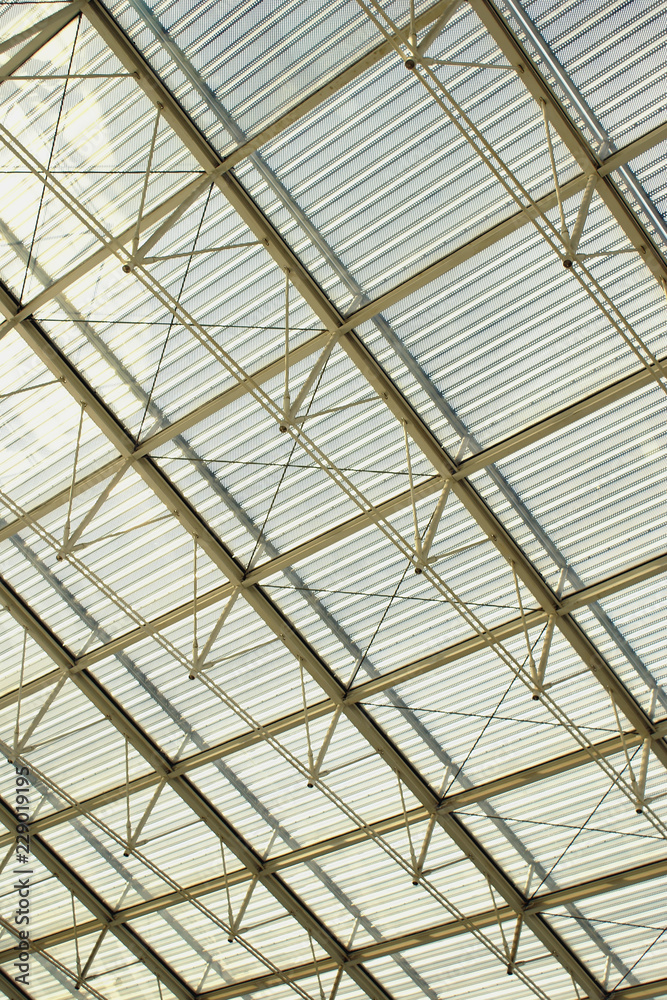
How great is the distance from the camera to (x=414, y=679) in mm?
23422

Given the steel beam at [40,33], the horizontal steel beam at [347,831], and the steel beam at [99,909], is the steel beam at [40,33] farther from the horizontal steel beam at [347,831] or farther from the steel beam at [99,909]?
the steel beam at [99,909]

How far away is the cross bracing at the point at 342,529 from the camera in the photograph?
55.4 feet

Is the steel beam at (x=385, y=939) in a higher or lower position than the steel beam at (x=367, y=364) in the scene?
lower

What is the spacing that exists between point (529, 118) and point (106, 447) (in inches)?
472

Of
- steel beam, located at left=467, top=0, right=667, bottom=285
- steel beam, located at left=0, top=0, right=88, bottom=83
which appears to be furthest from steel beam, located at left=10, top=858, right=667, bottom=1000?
steel beam, located at left=0, top=0, right=88, bottom=83

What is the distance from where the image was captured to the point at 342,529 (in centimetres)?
2145

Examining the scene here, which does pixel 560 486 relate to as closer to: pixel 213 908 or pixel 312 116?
pixel 312 116

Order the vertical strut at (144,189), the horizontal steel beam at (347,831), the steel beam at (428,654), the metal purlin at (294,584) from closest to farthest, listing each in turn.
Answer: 1. the vertical strut at (144,189)
2. the metal purlin at (294,584)
3. the steel beam at (428,654)
4. the horizontal steel beam at (347,831)

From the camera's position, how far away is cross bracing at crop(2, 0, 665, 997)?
16.9 metres

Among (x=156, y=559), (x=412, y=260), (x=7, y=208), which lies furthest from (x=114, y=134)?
(x=156, y=559)

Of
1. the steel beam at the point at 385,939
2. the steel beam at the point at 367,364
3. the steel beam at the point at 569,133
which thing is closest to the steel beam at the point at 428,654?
the steel beam at the point at 367,364

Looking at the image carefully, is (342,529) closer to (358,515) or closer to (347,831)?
(358,515)

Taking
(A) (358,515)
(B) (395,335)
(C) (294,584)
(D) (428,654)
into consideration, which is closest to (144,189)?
(B) (395,335)

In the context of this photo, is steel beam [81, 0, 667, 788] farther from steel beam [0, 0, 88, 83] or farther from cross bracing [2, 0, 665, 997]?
steel beam [0, 0, 88, 83]
